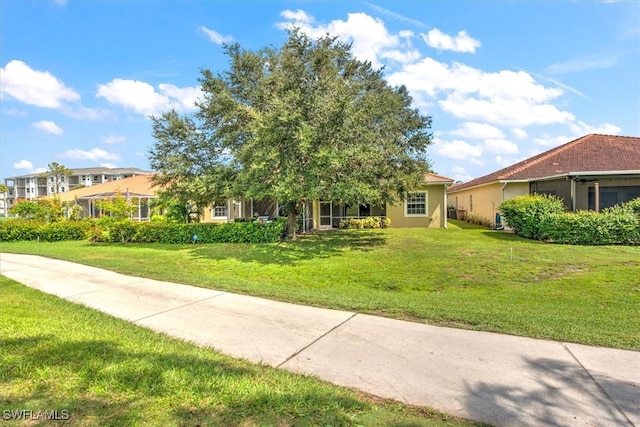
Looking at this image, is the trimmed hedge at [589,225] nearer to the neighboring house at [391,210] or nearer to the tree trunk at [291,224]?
the neighboring house at [391,210]

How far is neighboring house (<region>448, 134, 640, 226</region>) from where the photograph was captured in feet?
50.1

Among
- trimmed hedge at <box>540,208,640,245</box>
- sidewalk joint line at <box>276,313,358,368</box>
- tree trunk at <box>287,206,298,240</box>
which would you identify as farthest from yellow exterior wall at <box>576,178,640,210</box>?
sidewalk joint line at <box>276,313,358,368</box>

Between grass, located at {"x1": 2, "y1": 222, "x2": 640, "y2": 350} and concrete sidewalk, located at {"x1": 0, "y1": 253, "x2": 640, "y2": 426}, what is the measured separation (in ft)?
1.78

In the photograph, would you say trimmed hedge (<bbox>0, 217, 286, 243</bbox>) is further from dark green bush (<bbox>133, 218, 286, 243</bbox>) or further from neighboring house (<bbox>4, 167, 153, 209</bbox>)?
neighboring house (<bbox>4, 167, 153, 209</bbox>)

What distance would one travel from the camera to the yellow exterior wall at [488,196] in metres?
18.7

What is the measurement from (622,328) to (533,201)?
10534 millimetres

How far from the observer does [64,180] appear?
74.8m

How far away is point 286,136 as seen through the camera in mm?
11984

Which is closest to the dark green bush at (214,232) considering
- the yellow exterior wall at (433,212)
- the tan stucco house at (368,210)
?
the tan stucco house at (368,210)

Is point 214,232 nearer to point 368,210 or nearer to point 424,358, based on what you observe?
point 368,210

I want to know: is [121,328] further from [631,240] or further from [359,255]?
[631,240]

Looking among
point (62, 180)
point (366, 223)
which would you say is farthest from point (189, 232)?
point (62, 180)

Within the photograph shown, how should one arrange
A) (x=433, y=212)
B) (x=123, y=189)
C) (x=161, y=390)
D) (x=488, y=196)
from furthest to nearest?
(x=123, y=189)
(x=488, y=196)
(x=433, y=212)
(x=161, y=390)

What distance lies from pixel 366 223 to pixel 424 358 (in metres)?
17.0
